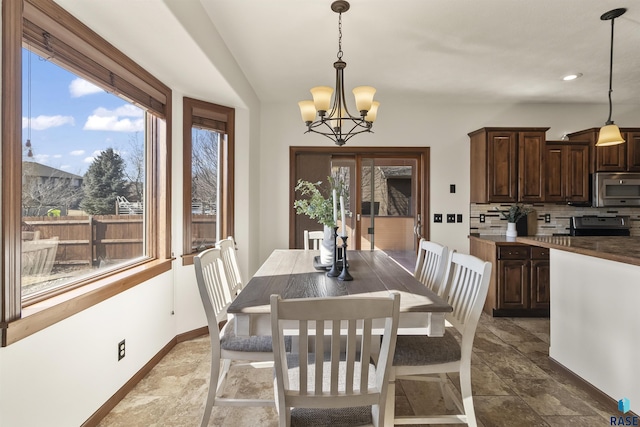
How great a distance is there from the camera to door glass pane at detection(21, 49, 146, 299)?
1.62 metres

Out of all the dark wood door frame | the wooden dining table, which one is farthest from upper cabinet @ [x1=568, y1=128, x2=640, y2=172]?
the wooden dining table

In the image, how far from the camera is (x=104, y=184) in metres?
2.24

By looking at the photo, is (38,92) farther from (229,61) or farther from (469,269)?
(469,269)

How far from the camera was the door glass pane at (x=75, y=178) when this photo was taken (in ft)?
5.31

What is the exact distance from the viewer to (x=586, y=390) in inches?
87.4

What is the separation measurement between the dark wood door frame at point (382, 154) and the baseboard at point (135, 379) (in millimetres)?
1616

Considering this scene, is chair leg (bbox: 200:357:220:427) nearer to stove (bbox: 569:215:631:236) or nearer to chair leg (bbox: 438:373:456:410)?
chair leg (bbox: 438:373:456:410)

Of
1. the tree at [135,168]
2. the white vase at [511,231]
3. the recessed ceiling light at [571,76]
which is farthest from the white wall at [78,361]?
the recessed ceiling light at [571,76]

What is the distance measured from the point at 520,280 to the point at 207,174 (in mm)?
3496

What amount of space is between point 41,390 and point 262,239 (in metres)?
2.86

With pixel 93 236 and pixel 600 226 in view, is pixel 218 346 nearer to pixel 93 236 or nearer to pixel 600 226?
pixel 93 236

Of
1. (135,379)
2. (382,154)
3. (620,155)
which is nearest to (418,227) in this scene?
(382,154)

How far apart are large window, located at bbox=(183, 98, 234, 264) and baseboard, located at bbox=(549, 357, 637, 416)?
3017 millimetres

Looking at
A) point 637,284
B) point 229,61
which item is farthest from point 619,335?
point 229,61
